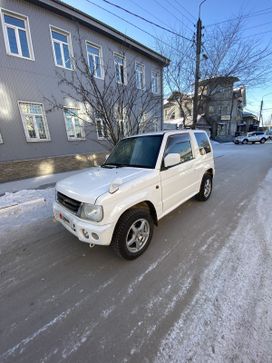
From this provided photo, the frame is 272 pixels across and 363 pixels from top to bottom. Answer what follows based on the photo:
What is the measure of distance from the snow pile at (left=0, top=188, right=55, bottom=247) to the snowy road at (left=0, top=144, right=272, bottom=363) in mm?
155

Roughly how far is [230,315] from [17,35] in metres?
Answer: 11.8

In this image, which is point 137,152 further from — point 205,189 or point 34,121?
point 34,121

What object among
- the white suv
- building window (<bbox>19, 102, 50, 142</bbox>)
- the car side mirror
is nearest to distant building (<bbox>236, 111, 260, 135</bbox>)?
building window (<bbox>19, 102, 50, 142</bbox>)

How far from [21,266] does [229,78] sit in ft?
46.1

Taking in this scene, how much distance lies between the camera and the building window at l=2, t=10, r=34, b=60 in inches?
304

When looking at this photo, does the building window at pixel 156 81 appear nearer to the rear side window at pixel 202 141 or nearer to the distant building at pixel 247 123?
the rear side window at pixel 202 141

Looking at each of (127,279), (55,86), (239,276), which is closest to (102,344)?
(127,279)

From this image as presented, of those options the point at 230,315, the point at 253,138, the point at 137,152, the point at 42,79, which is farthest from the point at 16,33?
the point at 253,138

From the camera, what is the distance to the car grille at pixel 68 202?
100 inches

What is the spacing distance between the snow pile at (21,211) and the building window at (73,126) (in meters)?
5.23

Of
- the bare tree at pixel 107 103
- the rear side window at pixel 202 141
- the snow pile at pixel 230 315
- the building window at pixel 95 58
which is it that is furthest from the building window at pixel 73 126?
the snow pile at pixel 230 315

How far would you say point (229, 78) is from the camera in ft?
37.7

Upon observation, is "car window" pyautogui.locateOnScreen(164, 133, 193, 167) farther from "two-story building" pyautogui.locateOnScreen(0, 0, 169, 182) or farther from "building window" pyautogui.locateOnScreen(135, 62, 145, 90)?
"building window" pyautogui.locateOnScreen(135, 62, 145, 90)

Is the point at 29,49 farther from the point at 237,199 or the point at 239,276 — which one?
the point at 239,276
